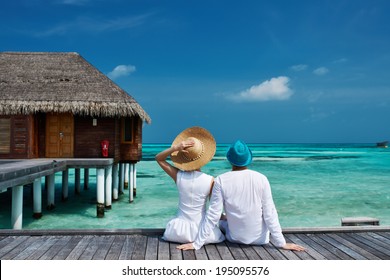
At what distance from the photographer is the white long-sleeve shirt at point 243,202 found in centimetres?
404

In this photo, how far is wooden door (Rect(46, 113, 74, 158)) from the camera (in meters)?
13.9

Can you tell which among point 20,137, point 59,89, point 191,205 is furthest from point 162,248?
point 59,89

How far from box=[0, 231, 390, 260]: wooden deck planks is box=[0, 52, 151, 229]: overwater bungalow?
7.70 metres

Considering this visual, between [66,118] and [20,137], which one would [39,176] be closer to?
[20,137]

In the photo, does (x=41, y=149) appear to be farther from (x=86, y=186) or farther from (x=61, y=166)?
(x=86, y=186)

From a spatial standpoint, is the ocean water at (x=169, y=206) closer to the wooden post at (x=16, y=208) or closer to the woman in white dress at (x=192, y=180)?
the wooden post at (x=16, y=208)

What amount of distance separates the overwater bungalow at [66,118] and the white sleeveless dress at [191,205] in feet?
27.6

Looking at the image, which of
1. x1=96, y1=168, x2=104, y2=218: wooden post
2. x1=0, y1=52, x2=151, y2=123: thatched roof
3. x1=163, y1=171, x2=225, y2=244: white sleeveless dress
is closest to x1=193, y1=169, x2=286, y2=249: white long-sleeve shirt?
x1=163, y1=171, x2=225, y2=244: white sleeveless dress

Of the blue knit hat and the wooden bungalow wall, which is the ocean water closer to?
the wooden bungalow wall

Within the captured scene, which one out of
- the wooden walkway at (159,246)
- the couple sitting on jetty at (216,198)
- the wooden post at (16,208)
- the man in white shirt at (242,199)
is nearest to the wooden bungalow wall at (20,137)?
the wooden post at (16,208)

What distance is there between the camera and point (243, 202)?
13.3ft

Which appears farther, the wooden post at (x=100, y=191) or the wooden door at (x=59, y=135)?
the wooden door at (x=59, y=135)

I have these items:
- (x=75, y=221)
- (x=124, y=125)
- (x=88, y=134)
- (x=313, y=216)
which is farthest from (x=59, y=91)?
(x=313, y=216)
